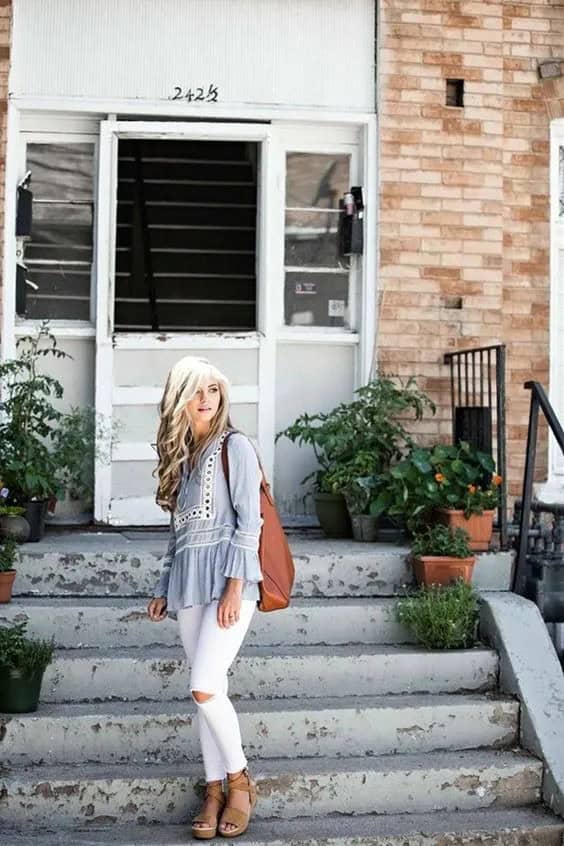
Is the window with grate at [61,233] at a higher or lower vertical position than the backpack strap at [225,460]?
higher

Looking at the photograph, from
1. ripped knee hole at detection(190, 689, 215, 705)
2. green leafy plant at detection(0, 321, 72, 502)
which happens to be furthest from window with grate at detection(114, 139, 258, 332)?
ripped knee hole at detection(190, 689, 215, 705)

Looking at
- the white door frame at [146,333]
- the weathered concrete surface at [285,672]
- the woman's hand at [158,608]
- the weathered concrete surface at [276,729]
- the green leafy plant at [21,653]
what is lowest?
the weathered concrete surface at [276,729]

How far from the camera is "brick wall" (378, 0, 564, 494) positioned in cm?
757

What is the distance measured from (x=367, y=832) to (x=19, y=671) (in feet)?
5.38

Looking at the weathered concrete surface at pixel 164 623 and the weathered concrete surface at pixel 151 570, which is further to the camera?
the weathered concrete surface at pixel 151 570

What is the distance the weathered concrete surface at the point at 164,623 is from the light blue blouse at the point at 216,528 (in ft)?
4.29

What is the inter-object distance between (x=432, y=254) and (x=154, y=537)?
2.47 m

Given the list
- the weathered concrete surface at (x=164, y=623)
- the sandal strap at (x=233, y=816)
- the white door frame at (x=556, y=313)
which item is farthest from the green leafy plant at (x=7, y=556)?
the white door frame at (x=556, y=313)

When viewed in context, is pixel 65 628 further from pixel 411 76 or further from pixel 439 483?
pixel 411 76

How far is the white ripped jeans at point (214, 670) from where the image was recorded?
4523 millimetres

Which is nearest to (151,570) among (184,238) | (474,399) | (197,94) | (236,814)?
(236,814)

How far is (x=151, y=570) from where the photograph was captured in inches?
251

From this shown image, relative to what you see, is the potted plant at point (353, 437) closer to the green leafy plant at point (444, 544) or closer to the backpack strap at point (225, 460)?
the green leafy plant at point (444, 544)

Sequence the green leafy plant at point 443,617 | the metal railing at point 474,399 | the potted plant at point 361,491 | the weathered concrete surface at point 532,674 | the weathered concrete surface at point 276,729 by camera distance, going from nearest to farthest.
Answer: the weathered concrete surface at point 276,729
the weathered concrete surface at point 532,674
the green leafy plant at point 443,617
the potted plant at point 361,491
the metal railing at point 474,399
